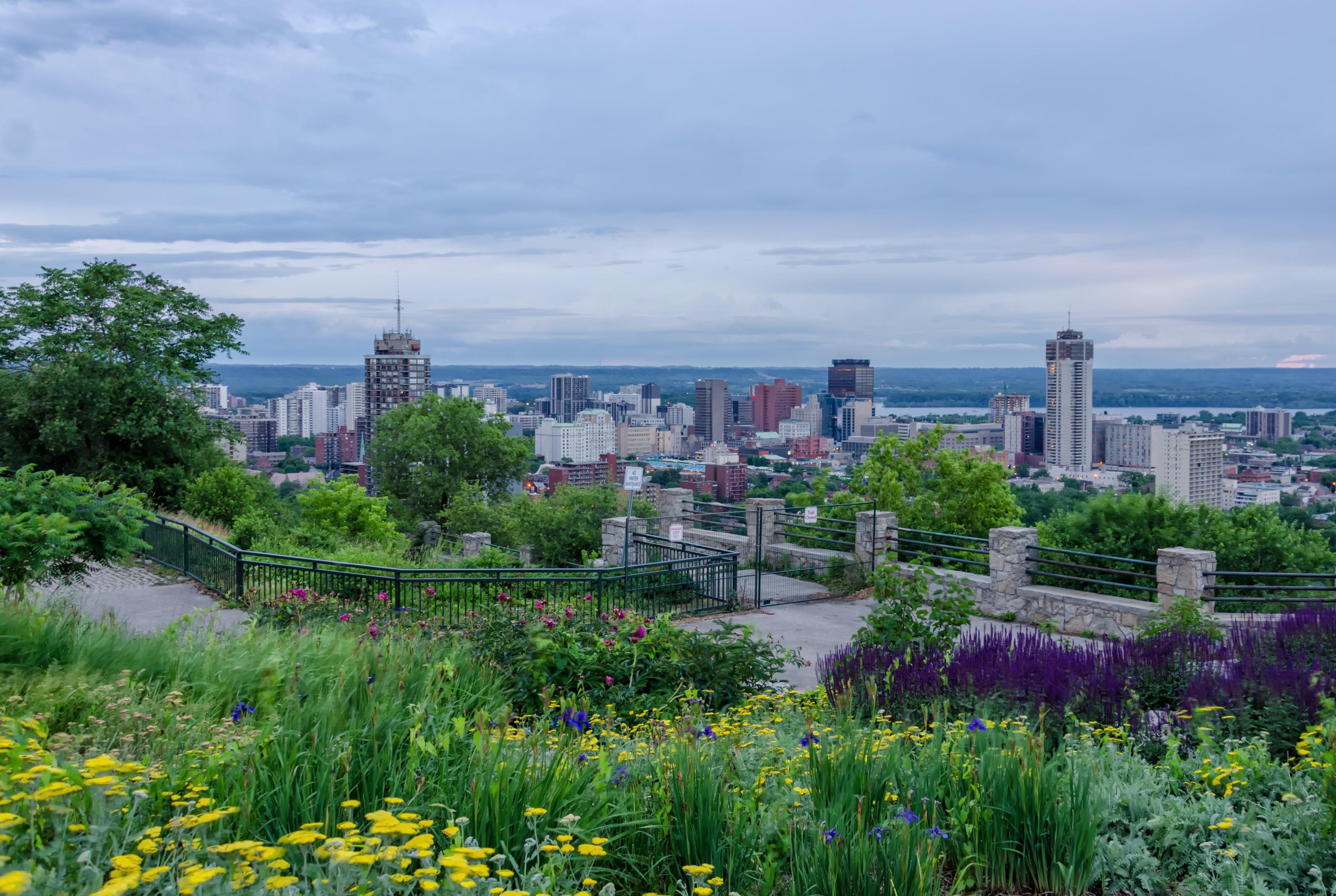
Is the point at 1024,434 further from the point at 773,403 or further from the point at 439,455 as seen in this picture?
the point at 439,455

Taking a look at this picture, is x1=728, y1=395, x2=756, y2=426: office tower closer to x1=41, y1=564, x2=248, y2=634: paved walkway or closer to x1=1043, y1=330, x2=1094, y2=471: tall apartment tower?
x1=1043, y1=330, x2=1094, y2=471: tall apartment tower

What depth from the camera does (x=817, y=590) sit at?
53.1 ft

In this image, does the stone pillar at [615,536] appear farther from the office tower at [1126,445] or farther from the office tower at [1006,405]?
the office tower at [1006,405]

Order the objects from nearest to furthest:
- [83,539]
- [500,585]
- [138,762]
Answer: [138,762] < [83,539] < [500,585]

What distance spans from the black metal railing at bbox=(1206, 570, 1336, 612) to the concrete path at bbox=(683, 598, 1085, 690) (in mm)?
1920

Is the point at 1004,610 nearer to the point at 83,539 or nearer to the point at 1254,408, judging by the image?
the point at 83,539

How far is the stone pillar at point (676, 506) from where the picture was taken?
64.8 feet

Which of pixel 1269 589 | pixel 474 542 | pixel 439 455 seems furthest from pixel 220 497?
pixel 439 455

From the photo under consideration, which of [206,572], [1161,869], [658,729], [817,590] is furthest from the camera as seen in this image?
[817,590]

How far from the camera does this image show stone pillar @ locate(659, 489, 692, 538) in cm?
1977

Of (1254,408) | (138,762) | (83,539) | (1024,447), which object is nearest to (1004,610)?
(83,539)

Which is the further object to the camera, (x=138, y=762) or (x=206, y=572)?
(x=206, y=572)

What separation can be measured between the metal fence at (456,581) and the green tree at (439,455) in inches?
1224

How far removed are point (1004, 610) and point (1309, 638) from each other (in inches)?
264
